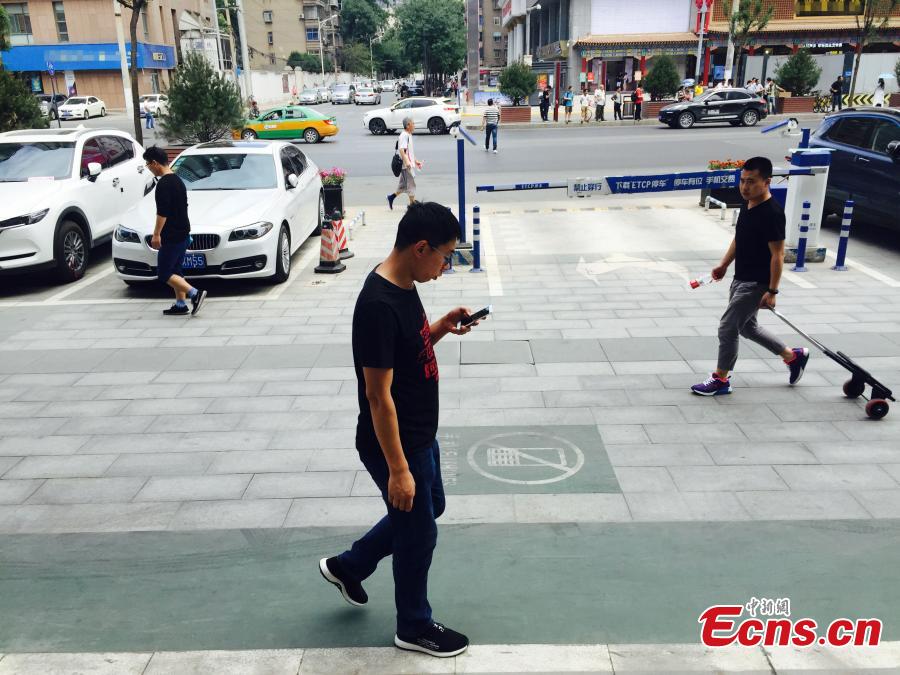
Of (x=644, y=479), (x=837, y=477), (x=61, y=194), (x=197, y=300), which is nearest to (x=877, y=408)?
(x=837, y=477)

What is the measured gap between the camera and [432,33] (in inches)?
2908

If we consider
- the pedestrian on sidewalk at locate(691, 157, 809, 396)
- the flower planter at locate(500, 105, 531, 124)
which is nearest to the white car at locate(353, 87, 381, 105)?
the flower planter at locate(500, 105, 531, 124)

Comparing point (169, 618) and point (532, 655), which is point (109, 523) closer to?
point (169, 618)

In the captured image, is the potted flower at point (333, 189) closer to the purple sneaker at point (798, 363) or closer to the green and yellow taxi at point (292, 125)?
the purple sneaker at point (798, 363)

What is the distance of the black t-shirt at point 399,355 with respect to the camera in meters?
2.91

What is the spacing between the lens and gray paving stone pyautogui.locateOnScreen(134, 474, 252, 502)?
4855 millimetres

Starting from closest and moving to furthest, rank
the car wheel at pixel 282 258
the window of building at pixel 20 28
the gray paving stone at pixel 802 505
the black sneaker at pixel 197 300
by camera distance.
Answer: the gray paving stone at pixel 802 505 → the black sneaker at pixel 197 300 → the car wheel at pixel 282 258 → the window of building at pixel 20 28

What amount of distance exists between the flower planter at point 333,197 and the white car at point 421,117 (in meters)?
19.9

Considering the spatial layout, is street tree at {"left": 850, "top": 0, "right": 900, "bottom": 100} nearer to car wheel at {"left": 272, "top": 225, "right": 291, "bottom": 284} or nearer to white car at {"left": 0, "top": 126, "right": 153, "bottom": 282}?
car wheel at {"left": 272, "top": 225, "right": 291, "bottom": 284}

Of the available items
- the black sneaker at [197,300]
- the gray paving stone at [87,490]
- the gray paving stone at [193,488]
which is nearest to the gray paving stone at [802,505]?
the gray paving stone at [193,488]

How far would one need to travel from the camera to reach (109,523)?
15.0 ft

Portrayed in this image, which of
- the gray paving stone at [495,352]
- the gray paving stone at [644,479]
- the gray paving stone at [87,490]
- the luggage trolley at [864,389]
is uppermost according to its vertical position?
the luggage trolley at [864,389]

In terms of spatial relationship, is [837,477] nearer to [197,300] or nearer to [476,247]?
[476,247]

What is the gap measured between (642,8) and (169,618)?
51633 millimetres
